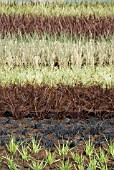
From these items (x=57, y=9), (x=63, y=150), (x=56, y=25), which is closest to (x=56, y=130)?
(x=63, y=150)

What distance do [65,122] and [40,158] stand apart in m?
1.17

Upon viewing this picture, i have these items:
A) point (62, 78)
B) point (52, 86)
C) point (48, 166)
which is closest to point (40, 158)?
point (48, 166)

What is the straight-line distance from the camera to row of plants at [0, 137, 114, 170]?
4.09m

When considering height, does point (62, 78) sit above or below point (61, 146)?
above

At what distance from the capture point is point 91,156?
4391mm

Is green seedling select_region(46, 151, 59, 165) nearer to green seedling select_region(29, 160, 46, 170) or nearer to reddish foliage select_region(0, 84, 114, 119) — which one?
green seedling select_region(29, 160, 46, 170)

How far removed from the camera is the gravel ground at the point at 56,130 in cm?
475

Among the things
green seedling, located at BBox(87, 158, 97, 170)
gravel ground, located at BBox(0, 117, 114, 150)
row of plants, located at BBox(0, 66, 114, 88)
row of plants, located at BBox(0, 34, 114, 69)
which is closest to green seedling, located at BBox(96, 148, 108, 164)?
green seedling, located at BBox(87, 158, 97, 170)

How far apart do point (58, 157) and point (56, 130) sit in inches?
28.7

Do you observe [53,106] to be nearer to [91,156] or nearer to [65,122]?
[65,122]

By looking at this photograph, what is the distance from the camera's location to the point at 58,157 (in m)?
4.34

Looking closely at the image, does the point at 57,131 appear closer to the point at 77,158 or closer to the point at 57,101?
the point at 77,158

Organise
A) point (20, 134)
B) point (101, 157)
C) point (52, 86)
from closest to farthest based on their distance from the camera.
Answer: point (101, 157)
point (20, 134)
point (52, 86)

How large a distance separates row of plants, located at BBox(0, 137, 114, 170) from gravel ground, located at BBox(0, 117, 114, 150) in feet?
0.38
